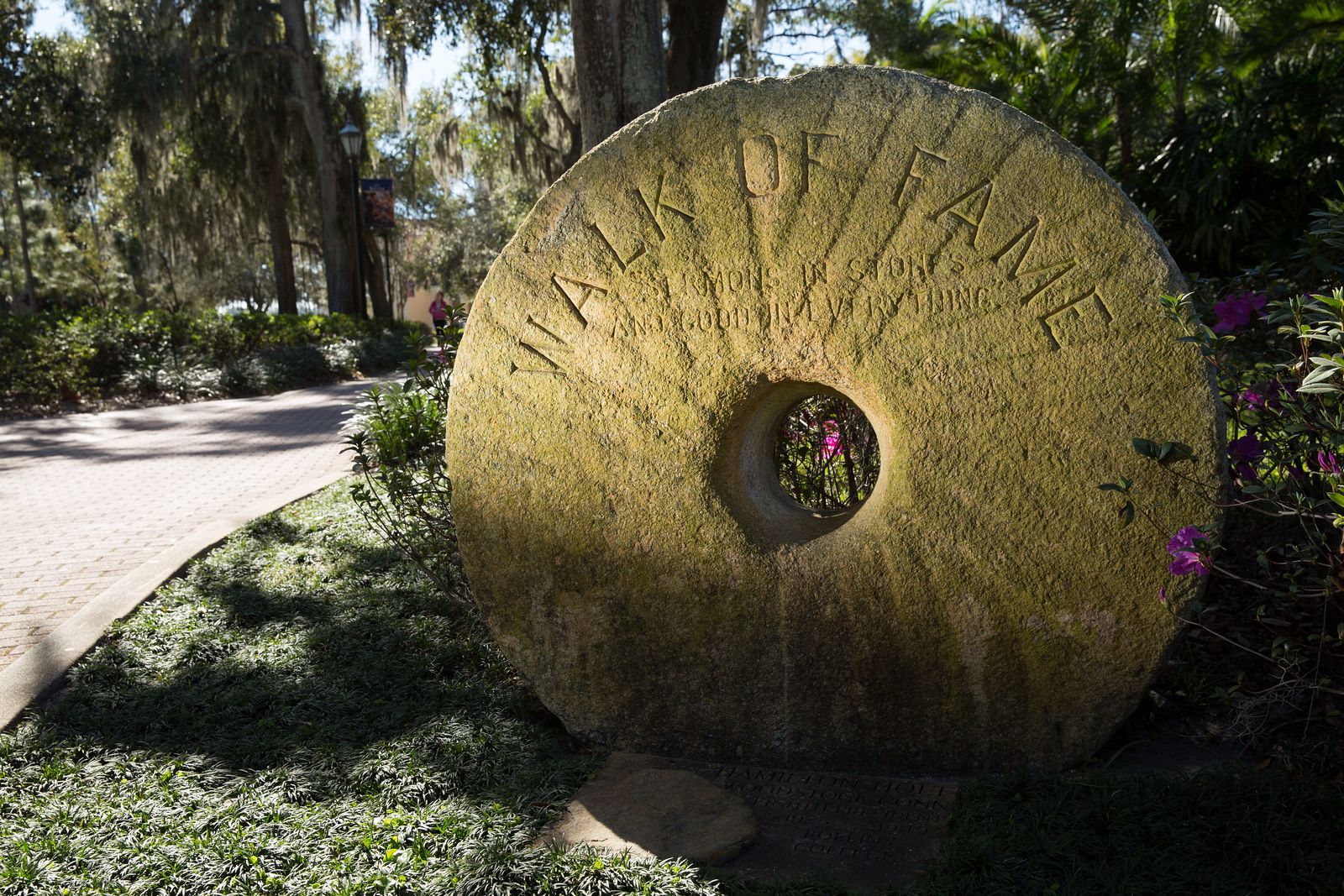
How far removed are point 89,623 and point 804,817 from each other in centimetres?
334

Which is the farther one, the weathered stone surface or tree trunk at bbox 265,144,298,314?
tree trunk at bbox 265,144,298,314

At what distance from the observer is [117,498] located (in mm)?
7469

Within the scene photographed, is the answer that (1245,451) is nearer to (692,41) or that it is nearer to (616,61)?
(616,61)

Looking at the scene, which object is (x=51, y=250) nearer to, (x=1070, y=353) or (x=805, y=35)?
(x=805, y=35)

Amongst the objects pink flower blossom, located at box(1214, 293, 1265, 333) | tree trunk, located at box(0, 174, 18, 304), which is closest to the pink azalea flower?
pink flower blossom, located at box(1214, 293, 1265, 333)

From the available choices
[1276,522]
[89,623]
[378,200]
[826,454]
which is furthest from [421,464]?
[378,200]

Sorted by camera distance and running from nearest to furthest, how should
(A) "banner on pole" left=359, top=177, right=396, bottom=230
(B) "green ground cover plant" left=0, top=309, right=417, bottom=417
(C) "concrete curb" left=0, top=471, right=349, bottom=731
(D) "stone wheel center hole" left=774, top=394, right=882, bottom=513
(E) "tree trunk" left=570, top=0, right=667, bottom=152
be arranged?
(C) "concrete curb" left=0, top=471, right=349, bottom=731 < (D) "stone wheel center hole" left=774, top=394, right=882, bottom=513 < (E) "tree trunk" left=570, top=0, right=667, bottom=152 < (B) "green ground cover plant" left=0, top=309, right=417, bottom=417 < (A) "banner on pole" left=359, top=177, right=396, bottom=230

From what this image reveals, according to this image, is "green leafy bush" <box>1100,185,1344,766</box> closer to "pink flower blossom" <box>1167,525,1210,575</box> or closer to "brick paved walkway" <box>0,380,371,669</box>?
"pink flower blossom" <box>1167,525,1210,575</box>

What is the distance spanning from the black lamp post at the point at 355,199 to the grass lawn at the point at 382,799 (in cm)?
1518

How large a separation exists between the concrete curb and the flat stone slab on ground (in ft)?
7.07

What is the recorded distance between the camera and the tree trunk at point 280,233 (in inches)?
802

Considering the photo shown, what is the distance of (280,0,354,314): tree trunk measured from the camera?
1771 centimetres

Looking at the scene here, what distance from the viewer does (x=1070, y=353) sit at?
2576mm

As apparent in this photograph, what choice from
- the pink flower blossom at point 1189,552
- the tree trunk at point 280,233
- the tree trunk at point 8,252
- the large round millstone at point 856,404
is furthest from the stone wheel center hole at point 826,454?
the tree trunk at point 8,252
